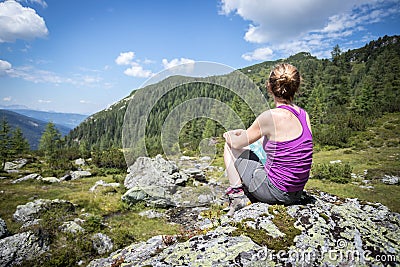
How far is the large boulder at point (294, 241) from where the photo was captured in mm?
2520

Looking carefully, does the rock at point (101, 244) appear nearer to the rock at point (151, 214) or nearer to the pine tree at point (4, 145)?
the rock at point (151, 214)

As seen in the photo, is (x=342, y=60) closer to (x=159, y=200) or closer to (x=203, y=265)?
(x=159, y=200)

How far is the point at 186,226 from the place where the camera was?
11.3 metres

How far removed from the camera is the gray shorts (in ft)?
11.2

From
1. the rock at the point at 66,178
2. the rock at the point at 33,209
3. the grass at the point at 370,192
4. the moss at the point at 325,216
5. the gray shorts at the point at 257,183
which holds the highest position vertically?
the gray shorts at the point at 257,183

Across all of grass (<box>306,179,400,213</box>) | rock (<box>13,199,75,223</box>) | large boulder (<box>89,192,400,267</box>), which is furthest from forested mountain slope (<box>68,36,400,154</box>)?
grass (<box>306,179,400,213</box>)

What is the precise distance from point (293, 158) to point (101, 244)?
7994mm

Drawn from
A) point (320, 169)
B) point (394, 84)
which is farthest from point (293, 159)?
point (394, 84)

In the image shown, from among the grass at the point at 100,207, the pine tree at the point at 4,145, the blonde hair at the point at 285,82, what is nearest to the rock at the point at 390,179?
the grass at the point at 100,207

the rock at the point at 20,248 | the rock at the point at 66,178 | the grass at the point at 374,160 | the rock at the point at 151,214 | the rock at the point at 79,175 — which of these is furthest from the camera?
the rock at the point at 79,175

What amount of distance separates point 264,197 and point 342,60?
9885cm

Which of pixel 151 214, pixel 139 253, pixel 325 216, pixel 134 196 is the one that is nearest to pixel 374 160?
pixel 151 214

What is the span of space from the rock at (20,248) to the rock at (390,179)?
17.3 meters

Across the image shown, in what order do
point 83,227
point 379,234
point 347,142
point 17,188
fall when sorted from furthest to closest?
point 347,142
point 17,188
point 83,227
point 379,234
